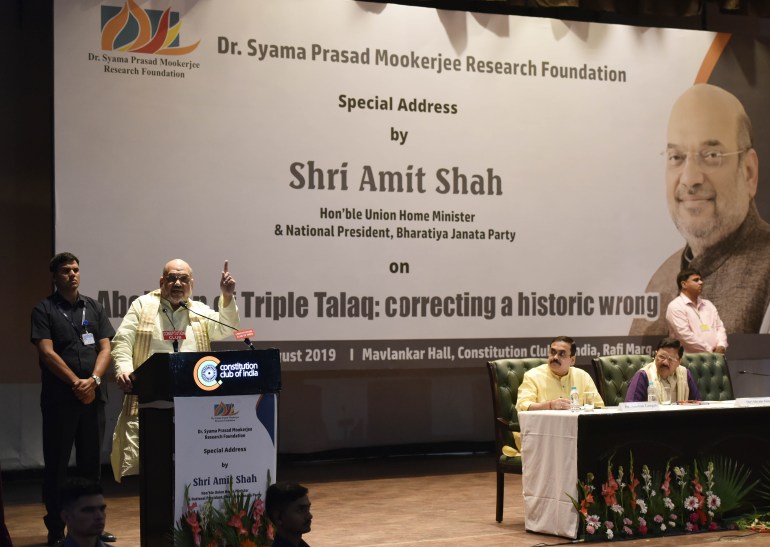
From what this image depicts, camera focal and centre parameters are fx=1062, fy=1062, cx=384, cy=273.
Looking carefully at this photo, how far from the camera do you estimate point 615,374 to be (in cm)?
647

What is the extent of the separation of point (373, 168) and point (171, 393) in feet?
11.8

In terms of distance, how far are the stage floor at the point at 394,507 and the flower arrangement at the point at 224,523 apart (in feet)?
4.38

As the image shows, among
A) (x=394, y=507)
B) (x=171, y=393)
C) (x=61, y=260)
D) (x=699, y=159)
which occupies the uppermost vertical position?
(x=699, y=159)

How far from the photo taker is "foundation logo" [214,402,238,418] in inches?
161

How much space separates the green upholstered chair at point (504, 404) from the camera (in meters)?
5.93

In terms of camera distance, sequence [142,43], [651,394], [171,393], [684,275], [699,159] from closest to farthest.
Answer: [171,393], [651,394], [142,43], [684,275], [699,159]

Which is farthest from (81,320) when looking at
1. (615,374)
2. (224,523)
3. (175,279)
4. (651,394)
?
(615,374)

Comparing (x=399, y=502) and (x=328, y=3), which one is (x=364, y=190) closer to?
(x=328, y=3)

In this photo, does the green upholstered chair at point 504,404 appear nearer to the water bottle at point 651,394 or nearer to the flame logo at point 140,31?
the water bottle at point 651,394

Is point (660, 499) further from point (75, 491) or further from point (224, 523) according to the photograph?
point (75, 491)

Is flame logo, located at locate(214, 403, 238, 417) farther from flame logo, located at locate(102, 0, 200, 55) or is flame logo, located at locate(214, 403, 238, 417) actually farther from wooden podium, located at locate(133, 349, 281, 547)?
flame logo, located at locate(102, 0, 200, 55)

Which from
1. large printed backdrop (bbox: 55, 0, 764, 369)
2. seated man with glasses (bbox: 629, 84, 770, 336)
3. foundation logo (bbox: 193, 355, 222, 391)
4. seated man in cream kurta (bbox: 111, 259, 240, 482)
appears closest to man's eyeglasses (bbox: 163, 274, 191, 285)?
seated man in cream kurta (bbox: 111, 259, 240, 482)

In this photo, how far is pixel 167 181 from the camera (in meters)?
6.83

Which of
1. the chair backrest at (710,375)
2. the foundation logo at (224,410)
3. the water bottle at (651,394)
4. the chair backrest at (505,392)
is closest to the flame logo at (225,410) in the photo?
the foundation logo at (224,410)
